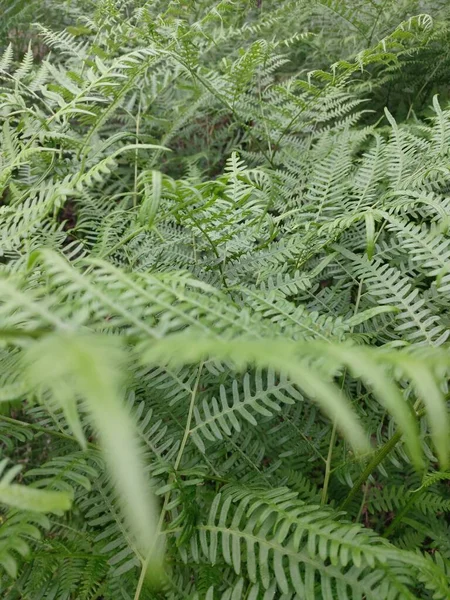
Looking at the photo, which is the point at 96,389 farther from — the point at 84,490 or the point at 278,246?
the point at 278,246

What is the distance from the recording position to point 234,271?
97 centimetres

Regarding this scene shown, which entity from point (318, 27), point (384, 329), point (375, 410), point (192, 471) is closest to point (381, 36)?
point (318, 27)

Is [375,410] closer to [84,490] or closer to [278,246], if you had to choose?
[278,246]

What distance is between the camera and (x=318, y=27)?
1.98 meters

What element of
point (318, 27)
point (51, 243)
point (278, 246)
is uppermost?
point (318, 27)

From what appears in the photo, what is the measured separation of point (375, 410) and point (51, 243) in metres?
0.68

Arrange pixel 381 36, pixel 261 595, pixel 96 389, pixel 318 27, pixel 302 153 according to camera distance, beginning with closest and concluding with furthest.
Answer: pixel 96 389 → pixel 261 595 → pixel 302 153 → pixel 381 36 → pixel 318 27

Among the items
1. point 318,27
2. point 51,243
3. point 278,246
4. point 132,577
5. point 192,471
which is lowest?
point 132,577

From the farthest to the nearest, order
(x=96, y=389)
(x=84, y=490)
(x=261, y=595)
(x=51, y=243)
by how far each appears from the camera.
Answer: (x=51, y=243) → (x=84, y=490) → (x=261, y=595) → (x=96, y=389)

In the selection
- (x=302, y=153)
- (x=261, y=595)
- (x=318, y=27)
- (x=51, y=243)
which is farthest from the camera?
(x=318, y=27)

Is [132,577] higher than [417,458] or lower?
lower

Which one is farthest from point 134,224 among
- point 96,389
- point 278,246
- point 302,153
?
point 96,389

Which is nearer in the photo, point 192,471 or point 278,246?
point 192,471

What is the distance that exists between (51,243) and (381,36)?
4.51 ft
